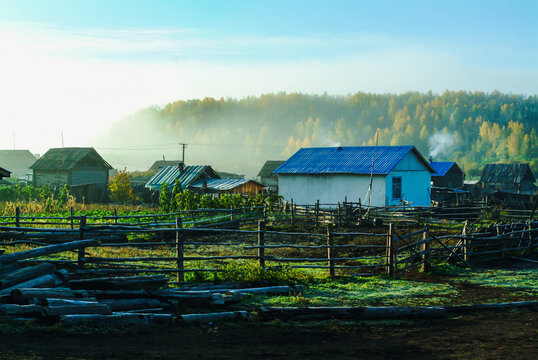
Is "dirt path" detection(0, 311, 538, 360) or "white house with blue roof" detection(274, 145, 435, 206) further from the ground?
"white house with blue roof" detection(274, 145, 435, 206)

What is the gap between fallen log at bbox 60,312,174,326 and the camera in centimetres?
758

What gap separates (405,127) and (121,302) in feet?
620

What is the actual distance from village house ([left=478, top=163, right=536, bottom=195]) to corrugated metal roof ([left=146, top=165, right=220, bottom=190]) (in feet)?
124

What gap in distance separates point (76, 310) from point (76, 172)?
41.4 m

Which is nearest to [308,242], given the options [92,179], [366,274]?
[366,274]

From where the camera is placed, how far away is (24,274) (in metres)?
8.88

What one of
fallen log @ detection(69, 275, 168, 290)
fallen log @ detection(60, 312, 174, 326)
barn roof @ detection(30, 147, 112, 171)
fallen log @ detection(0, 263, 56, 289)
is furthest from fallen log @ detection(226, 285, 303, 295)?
barn roof @ detection(30, 147, 112, 171)

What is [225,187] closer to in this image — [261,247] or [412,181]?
[412,181]

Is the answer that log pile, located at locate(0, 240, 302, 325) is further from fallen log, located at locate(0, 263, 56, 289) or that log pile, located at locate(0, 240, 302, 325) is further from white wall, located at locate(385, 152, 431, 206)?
white wall, located at locate(385, 152, 431, 206)

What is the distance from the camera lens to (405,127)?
189m

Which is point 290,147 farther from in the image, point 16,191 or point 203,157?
point 16,191

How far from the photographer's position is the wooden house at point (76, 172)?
46.1 meters

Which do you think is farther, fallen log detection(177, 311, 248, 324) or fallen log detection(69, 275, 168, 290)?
fallen log detection(69, 275, 168, 290)

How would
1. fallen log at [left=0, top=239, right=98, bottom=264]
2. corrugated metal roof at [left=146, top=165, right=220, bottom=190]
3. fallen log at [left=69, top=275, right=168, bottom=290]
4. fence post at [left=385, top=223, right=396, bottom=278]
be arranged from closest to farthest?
fallen log at [left=0, top=239, right=98, bottom=264] < fallen log at [left=69, top=275, right=168, bottom=290] < fence post at [left=385, top=223, right=396, bottom=278] < corrugated metal roof at [left=146, top=165, right=220, bottom=190]
